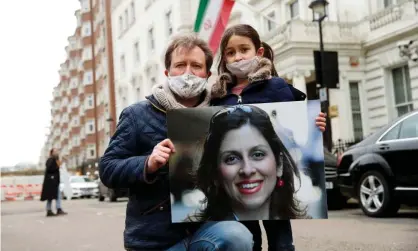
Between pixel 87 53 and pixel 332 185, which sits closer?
pixel 332 185

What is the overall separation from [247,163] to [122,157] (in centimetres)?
59

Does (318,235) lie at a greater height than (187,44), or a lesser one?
lesser

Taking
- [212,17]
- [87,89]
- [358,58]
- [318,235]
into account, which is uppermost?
[87,89]

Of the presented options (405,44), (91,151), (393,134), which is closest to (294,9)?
(405,44)

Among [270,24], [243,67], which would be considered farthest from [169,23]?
[243,67]

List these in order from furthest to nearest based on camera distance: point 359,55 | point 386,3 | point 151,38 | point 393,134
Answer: point 151,38 → point 359,55 → point 386,3 → point 393,134

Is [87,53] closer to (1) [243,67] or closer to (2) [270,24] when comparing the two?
(2) [270,24]

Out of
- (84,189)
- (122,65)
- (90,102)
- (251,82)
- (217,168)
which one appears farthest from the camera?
(90,102)

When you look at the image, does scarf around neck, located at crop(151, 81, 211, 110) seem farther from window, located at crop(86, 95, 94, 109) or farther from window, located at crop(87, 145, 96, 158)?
window, located at crop(86, 95, 94, 109)

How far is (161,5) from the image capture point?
3797 centimetres

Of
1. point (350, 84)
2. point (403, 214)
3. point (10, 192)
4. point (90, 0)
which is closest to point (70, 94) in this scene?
point (90, 0)

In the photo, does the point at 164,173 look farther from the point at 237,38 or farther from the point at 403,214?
the point at 403,214

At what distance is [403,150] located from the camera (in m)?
8.75

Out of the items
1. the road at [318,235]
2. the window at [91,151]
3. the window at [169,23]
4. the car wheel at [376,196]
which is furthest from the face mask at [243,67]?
the window at [91,151]
